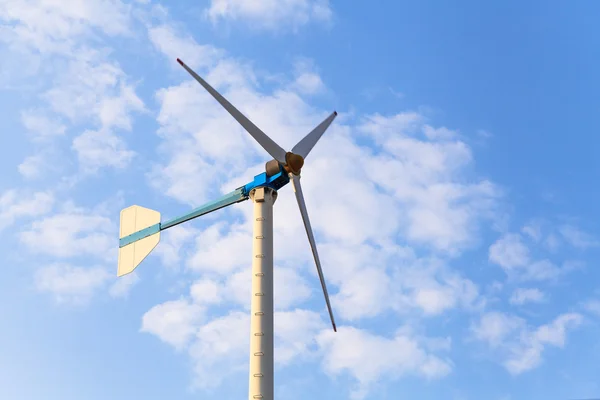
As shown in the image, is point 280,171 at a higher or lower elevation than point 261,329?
higher

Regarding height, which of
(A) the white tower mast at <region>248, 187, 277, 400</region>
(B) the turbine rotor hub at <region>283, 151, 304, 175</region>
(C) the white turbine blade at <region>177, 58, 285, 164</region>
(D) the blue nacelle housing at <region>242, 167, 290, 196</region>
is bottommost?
(A) the white tower mast at <region>248, 187, 277, 400</region>

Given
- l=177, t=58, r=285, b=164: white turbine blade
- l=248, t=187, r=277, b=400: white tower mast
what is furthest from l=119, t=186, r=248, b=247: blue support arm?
l=177, t=58, r=285, b=164: white turbine blade

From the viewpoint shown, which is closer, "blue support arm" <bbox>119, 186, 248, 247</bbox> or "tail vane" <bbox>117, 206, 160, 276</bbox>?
"blue support arm" <bbox>119, 186, 248, 247</bbox>

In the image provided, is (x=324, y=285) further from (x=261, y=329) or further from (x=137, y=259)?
(x=137, y=259)

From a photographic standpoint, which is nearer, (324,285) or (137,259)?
(324,285)

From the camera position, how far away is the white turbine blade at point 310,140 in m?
42.0

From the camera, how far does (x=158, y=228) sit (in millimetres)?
47781

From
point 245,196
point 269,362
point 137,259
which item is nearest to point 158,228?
point 137,259

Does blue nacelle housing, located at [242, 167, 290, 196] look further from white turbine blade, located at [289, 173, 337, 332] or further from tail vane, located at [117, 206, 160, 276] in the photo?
tail vane, located at [117, 206, 160, 276]

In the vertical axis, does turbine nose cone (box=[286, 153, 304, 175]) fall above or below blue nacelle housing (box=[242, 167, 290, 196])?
above

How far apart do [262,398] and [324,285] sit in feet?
29.7

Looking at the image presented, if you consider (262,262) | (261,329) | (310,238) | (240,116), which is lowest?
(261,329)

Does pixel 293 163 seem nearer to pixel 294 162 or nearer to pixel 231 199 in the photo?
pixel 294 162

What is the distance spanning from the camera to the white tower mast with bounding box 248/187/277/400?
35.4 meters
